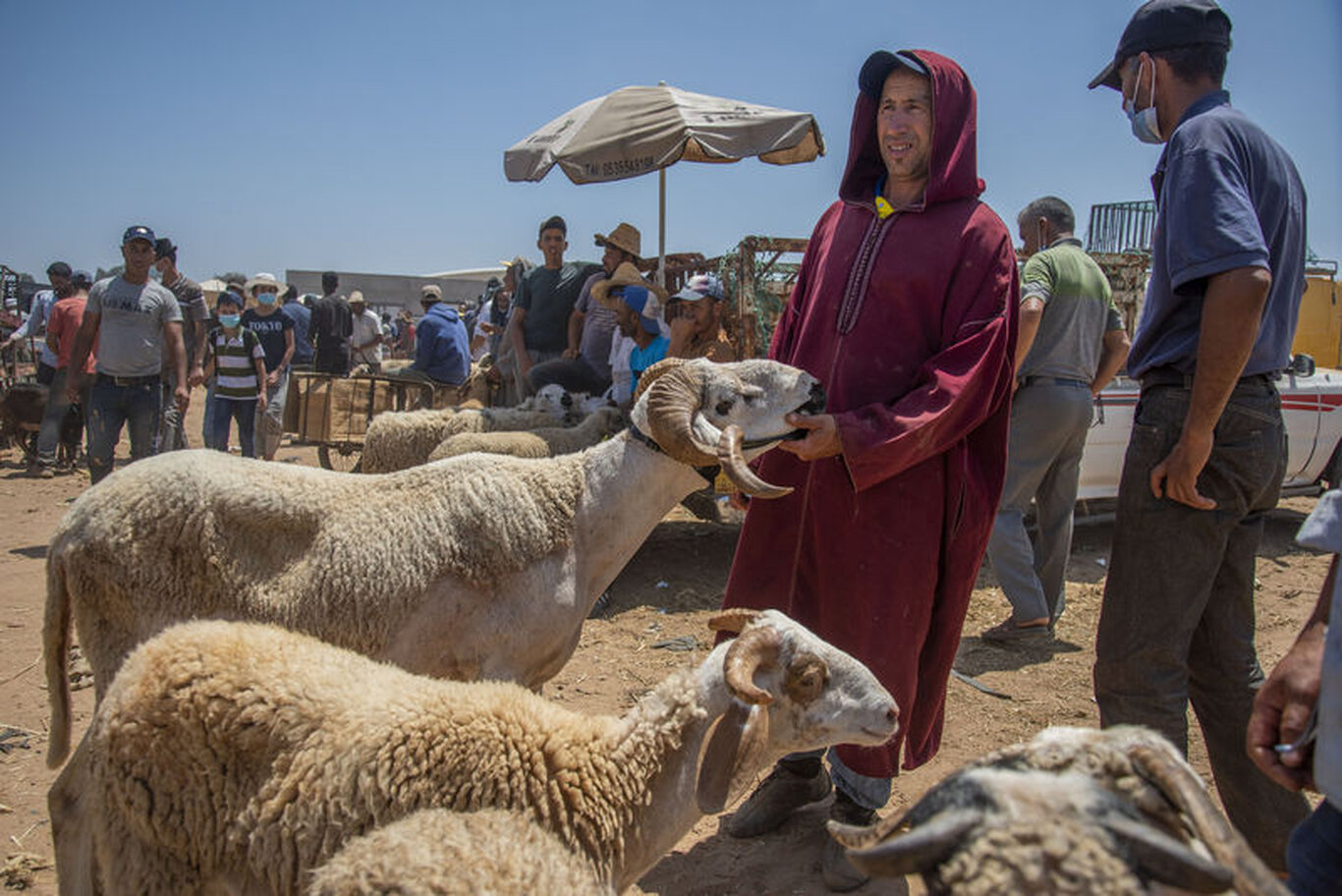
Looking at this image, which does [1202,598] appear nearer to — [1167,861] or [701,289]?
Answer: [1167,861]

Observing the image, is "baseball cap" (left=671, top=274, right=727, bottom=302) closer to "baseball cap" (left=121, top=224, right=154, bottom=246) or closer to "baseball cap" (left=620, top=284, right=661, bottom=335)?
"baseball cap" (left=620, top=284, right=661, bottom=335)

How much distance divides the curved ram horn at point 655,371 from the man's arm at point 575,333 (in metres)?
4.85

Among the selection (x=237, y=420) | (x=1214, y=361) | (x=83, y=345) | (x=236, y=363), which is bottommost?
(x=237, y=420)

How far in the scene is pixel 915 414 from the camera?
9.25ft

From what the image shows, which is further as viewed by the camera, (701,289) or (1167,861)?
(701,289)

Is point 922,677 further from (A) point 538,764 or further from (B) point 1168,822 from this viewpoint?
(B) point 1168,822

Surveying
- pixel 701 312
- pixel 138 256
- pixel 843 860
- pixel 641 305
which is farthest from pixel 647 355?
pixel 843 860

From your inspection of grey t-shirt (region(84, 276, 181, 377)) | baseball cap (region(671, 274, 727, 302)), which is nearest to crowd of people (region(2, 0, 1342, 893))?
baseball cap (region(671, 274, 727, 302))

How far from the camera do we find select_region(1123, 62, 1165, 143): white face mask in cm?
285

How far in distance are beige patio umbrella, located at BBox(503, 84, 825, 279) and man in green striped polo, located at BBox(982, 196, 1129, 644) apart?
8.54 feet

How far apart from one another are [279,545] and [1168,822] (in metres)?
2.86

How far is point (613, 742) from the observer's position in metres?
2.27

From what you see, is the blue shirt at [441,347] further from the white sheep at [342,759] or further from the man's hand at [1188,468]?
the man's hand at [1188,468]

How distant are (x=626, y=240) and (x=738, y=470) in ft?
19.7
